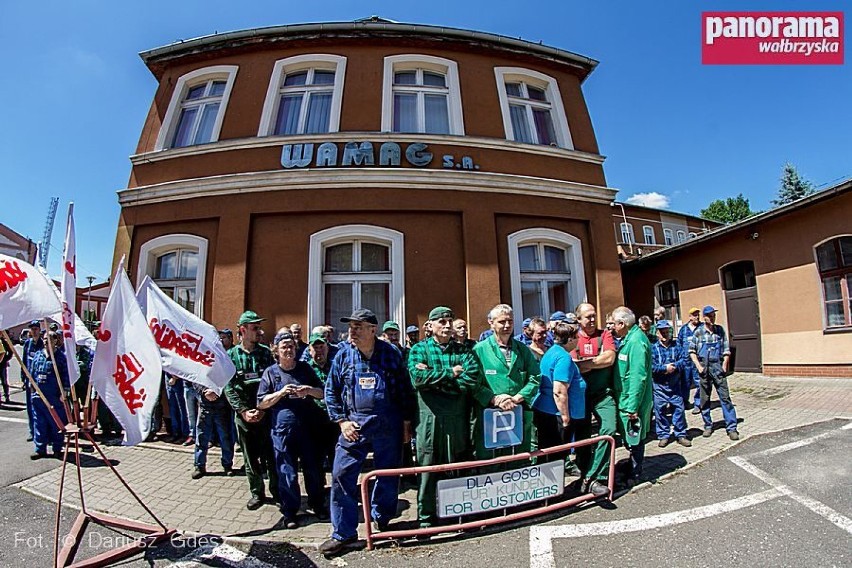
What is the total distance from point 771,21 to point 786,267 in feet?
18.0

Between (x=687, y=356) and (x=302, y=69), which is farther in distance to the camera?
(x=302, y=69)

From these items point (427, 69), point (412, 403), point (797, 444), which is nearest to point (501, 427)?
point (412, 403)

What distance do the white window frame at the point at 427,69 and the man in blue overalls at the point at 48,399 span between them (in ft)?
22.8

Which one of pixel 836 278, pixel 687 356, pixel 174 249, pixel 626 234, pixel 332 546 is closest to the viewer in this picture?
pixel 332 546

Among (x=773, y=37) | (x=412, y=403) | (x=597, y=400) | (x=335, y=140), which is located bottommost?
(x=597, y=400)

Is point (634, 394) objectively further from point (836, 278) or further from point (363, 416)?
point (836, 278)

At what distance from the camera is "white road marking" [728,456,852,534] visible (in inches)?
136

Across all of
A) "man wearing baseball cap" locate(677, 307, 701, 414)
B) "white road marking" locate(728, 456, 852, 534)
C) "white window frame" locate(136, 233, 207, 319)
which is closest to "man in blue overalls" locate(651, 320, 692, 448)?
"man wearing baseball cap" locate(677, 307, 701, 414)

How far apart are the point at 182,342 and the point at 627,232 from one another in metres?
26.6

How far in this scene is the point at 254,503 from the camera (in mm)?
4309

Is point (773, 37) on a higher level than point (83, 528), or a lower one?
higher

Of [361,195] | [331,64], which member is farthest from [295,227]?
[331,64]

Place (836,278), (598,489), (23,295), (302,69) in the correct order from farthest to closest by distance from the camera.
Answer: (302,69) → (836,278) → (598,489) → (23,295)

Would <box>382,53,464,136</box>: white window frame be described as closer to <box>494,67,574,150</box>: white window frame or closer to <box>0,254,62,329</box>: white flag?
<box>494,67,574,150</box>: white window frame
